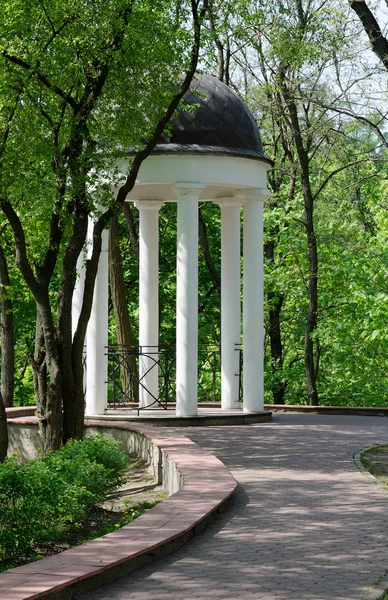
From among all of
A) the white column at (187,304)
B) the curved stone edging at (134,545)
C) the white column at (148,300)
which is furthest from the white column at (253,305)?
the curved stone edging at (134,545)

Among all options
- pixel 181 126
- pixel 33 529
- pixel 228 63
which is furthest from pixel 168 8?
pixel 228 63

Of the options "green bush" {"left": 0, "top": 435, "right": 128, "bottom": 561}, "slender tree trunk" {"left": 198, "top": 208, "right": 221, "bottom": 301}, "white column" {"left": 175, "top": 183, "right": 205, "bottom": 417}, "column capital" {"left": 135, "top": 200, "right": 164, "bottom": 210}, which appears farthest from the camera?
"slender tree trunk" {"left": 198, "top": 208, "right": 221, "bottom": 301}

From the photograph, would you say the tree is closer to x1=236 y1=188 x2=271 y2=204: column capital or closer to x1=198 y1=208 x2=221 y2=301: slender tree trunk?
x1=236 y1=188 x2=271 y2=204: column capital

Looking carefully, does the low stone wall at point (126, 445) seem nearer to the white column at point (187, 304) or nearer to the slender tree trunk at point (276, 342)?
the white column at point (187, 304)

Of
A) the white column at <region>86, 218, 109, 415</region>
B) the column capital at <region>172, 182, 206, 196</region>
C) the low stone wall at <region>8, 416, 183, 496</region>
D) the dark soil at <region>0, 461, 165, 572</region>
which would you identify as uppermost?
the column capital at <region>172, 182, 206, 196</region>

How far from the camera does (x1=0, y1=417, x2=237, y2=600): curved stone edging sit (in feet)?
20.8

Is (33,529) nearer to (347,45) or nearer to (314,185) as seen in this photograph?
(347,45)

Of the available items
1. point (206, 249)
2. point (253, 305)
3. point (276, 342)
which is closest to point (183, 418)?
point (253, 305)

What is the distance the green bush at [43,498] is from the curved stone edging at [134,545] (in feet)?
3.02

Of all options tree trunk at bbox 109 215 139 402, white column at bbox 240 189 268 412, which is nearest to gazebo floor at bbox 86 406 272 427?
white column at bbox 240 189 268 412

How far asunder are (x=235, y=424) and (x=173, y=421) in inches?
54.0

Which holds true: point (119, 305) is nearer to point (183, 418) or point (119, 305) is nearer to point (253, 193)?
point (253, 193)

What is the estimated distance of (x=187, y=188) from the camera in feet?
61.0

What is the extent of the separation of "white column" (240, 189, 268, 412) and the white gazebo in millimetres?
20
